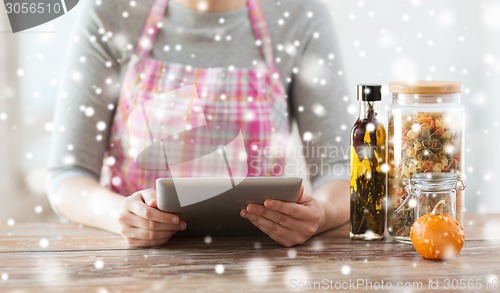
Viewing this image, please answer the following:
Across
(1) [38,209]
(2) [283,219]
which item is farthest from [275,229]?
(1) [38,209]

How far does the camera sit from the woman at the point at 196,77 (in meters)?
1.34

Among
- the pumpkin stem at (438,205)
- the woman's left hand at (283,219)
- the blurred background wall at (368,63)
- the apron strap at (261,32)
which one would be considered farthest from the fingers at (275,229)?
the blurred background wall at (368,63)

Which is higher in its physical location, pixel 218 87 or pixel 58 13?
pixel 58 13

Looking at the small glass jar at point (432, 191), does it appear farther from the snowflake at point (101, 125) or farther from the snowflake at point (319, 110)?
the snowflake at point (101, 125)

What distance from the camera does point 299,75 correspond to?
4.82 ft

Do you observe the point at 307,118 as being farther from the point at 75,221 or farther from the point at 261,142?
the point at 75,221

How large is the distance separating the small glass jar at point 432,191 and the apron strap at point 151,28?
72cm

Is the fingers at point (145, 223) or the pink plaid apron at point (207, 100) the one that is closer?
the fingers at point (145, 223)

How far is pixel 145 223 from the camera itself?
0.97m

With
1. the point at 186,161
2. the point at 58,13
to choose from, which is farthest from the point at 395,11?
the point at 58,13

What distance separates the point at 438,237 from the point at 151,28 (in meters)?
0.84

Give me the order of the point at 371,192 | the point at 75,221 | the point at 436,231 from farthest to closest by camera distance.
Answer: the point at 75,221, the point at 371,192, the point at 436,231

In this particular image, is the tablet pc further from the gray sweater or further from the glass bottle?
the gray sweater

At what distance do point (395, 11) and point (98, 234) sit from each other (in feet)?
4.01
